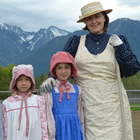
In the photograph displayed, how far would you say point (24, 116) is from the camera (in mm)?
2342

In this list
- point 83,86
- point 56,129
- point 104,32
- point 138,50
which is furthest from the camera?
point 138,50

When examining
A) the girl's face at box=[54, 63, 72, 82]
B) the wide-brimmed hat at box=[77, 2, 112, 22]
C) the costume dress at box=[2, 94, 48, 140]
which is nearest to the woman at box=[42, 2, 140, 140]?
the wide-brimmed hat at box=[77, 2, 112, 22]

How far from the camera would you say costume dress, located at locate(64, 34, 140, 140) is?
7.86 feet

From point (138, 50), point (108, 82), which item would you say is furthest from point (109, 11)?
point (138, 50)

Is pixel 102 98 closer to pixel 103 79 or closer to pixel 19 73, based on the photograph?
pixel 103 79

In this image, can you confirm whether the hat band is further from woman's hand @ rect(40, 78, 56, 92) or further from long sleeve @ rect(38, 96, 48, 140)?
long sleeve @ rect(38, 96, 48, 140)

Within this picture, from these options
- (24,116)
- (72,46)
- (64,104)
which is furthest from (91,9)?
(24,116)

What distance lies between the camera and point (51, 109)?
2.35 metres

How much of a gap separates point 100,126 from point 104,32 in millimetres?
911

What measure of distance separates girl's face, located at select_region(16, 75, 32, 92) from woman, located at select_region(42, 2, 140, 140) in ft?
0.57

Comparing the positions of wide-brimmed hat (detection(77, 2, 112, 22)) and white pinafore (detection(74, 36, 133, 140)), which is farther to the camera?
wide-brimmed hat (detection(77, 2, 112, 22))

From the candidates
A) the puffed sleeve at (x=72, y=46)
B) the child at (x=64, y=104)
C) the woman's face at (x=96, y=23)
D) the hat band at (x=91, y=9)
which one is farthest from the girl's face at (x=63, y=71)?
the hat band at (x=91, y=9)

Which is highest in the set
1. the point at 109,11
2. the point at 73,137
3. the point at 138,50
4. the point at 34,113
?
the point at 138,50

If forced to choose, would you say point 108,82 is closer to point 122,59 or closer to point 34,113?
point 122,59
